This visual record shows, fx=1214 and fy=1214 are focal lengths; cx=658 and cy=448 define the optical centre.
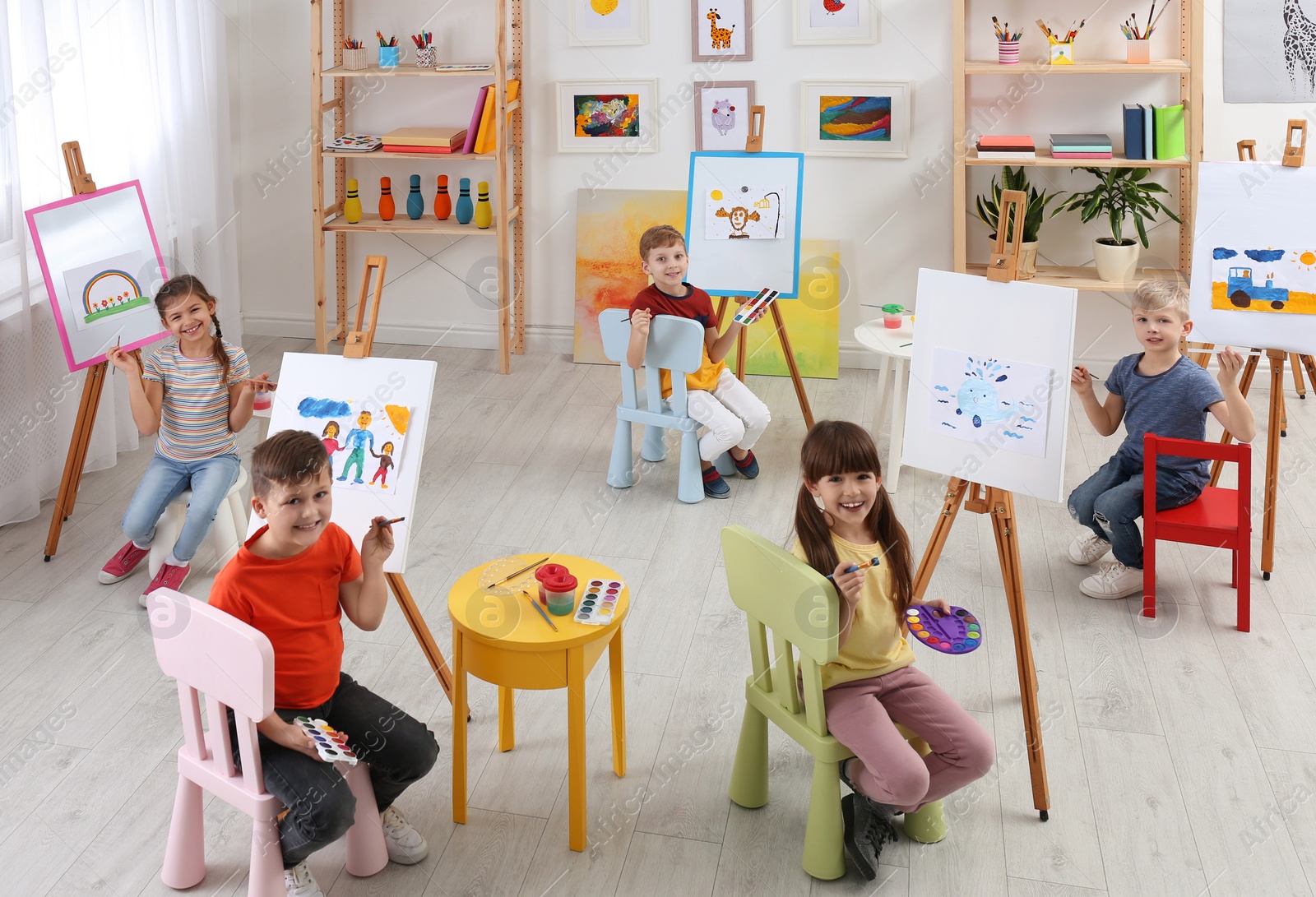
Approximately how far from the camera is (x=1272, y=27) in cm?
468

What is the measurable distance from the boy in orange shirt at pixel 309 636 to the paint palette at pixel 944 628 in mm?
984

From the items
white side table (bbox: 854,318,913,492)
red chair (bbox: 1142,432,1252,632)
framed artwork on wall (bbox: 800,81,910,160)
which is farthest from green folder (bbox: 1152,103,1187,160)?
red chair (bbox: 1142,432,1252,632)

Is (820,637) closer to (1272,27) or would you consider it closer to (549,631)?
(549,631)

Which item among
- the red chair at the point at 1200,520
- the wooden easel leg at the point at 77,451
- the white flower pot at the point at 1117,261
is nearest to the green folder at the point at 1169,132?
the white flower pot at the point at 1117,261

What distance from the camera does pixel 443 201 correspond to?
5.36m

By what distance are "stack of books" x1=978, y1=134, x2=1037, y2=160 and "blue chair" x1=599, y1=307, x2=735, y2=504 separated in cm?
156

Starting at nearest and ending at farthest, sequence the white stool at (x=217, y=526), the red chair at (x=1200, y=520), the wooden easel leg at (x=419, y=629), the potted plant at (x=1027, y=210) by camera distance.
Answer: the wooden easel leg at (x=419, y=629) < the red chair at (x=1200, y=520) < the white stool at (x=217, y=526) < the potted plant at (x=1027, y=210)

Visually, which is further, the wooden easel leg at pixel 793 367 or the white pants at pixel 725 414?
the wooden easel leg at pixel 793 367

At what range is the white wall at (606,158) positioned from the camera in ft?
16.2

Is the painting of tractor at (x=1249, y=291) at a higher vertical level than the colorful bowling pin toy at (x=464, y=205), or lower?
lower

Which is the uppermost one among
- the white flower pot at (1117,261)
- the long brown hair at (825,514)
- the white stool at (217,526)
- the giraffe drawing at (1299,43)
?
A: the giraffe drawing at (1299,43)

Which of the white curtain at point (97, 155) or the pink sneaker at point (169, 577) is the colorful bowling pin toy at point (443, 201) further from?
the pink sneaker at point (169, 577)

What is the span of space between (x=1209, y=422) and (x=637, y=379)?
2305 mm

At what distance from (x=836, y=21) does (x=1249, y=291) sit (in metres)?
2.24
